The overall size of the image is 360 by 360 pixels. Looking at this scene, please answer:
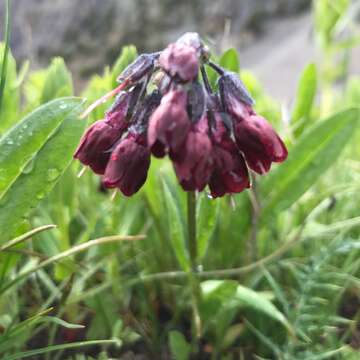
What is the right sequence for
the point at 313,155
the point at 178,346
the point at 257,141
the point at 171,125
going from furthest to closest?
the point at 313,155 → the point at 178,346 → the point at 257,141 → the point at 171,125

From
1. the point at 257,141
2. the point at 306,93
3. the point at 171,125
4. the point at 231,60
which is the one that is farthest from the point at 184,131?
the point at 306,93

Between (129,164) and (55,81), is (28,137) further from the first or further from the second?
(55,81)

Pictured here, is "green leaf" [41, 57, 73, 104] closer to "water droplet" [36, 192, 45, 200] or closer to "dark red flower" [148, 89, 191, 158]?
"water droplet" [36, 192, 45, 200]

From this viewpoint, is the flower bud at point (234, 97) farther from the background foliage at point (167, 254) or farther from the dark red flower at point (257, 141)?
the background foliage at point (167, 254)

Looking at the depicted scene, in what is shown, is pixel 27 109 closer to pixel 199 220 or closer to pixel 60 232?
pixel 60 232

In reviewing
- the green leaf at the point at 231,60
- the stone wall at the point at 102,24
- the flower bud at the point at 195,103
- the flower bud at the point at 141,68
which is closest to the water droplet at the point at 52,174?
the flower bud at the point at 141,68
